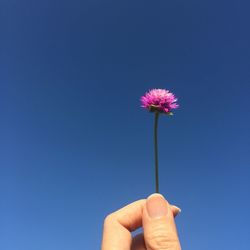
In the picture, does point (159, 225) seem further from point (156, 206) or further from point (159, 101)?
point (159, 101)

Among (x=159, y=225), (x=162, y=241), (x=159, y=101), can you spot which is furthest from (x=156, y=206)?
(x=159, y=101)

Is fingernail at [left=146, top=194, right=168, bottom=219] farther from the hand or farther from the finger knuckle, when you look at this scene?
the finger knuckle

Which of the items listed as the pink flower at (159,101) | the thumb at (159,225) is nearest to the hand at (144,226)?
the thumb at (159,225)

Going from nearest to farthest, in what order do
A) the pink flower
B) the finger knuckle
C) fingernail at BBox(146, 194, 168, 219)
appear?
the finger knuckle < fingernail at BBox(146, 194, 168, 219) < the pink flower

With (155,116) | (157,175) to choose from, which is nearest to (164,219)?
(157,175)

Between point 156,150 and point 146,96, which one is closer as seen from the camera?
point 156,150

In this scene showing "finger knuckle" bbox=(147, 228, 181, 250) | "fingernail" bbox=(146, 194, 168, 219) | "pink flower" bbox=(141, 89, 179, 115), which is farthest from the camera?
"pink flower" bbox=(141, 89, 179, 115)

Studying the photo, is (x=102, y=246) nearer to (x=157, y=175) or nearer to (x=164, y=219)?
(x=164, y=219)

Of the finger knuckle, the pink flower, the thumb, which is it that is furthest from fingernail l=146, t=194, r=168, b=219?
the pink flower
